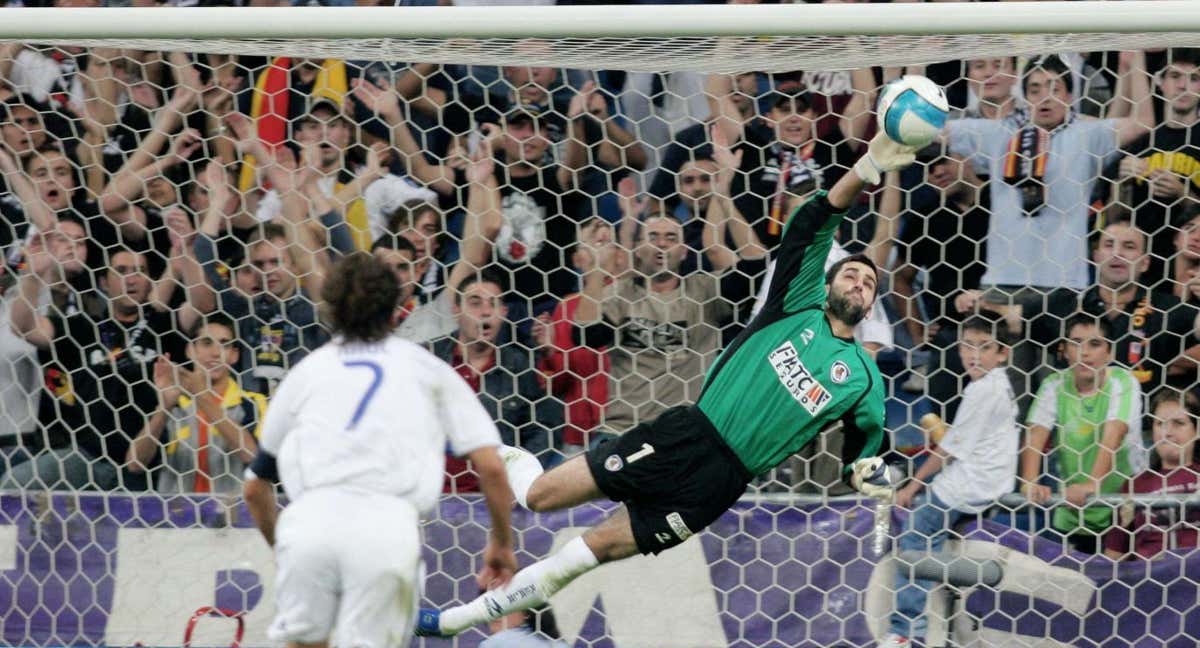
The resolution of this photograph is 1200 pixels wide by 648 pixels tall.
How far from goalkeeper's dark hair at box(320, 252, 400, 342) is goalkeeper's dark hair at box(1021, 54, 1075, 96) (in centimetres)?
322

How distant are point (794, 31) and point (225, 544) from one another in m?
2.76

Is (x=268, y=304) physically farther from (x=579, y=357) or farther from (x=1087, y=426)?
(x=1087, y=426)

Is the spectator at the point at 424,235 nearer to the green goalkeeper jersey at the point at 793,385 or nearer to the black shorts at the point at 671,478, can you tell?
the black shorts at the point at 671,478

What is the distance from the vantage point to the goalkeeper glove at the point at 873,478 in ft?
16.6

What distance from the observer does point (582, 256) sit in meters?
6.11

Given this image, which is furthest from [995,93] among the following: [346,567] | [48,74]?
[48,74]

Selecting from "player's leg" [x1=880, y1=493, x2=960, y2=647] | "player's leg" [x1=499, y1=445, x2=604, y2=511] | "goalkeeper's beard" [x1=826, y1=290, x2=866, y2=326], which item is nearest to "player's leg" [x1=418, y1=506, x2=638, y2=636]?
"player's leg" [x1=499, y1=445, x2=604, y2=511]

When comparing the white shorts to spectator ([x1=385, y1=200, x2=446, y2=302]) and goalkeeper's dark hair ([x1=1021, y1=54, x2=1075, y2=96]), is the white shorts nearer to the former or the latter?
spectator ([x1=385, y1=200, x2=446, y2=302])

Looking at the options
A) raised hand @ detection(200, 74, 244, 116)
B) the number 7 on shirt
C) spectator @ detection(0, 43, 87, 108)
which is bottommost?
the number 7 on shirt

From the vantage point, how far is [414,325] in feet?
19.9

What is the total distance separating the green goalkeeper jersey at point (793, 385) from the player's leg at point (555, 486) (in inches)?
18.2

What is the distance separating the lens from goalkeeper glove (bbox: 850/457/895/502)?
506cm

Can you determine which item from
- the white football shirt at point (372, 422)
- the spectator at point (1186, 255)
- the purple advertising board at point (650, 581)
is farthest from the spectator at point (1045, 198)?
the white football shirt at point (372, 422)

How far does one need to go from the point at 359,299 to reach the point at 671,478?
1.58 m
